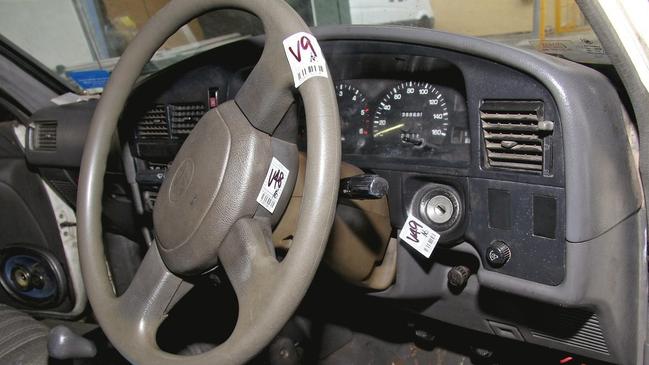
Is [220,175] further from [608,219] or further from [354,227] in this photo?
[608,219]

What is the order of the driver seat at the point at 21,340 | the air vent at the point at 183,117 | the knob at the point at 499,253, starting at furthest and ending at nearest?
the air vent at the point at 183,117 < the driver seat at the point at 21,340 < the knob at the point at 499,253

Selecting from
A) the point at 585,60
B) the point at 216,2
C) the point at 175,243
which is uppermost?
the point at 216,2

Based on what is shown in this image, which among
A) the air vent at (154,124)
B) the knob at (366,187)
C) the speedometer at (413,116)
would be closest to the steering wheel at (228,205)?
the knob at (366,187)

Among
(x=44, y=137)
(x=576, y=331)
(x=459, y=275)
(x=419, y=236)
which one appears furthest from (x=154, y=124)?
(x=576, y=331)

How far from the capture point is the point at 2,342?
5.21ft

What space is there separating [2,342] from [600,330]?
5.19ft

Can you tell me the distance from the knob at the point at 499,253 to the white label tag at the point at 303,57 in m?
0.57

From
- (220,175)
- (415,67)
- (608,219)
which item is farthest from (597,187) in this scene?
(220,175)

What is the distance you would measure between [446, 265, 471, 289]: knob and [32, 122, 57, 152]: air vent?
150cm

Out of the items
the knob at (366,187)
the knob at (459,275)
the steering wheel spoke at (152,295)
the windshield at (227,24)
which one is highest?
the windshield at (227,24)

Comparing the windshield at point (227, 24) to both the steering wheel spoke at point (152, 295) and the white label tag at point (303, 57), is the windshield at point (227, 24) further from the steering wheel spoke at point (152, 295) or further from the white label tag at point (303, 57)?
the steering wheel spoke at point (152, 295)

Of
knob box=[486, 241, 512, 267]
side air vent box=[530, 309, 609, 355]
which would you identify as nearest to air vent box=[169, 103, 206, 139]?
knob box=[486, 241, 512, 267]

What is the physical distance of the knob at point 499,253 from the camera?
1170 mm

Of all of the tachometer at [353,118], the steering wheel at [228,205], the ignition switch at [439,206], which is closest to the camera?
the steering wheel at [228,205]
